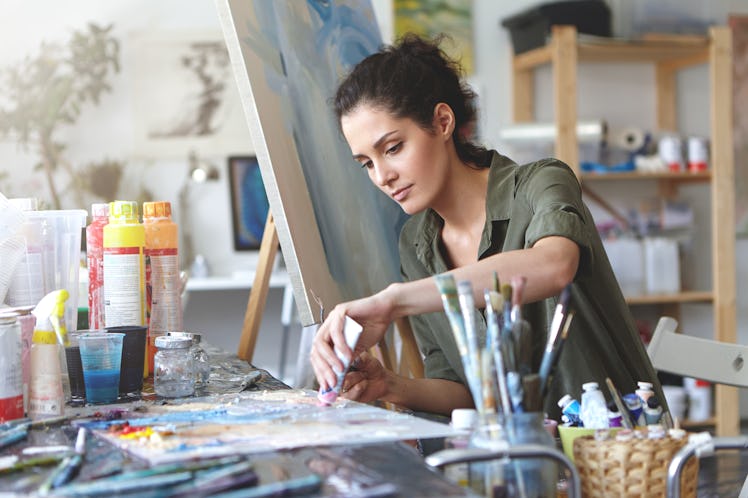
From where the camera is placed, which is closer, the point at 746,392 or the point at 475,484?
the point at 475,484

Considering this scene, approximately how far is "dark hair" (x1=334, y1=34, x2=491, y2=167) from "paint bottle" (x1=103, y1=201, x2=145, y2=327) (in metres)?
0.47

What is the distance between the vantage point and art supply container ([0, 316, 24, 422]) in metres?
1.22

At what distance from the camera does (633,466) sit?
1019mm

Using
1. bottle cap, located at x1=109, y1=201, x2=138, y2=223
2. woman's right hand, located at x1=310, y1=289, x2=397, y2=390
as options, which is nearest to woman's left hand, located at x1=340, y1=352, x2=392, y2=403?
woman's right hand, located at x1=310, y1=289, x2=397, y2=390

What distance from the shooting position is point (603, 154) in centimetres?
442

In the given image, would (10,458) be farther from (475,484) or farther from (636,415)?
(636,415)

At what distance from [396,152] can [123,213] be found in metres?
0.51

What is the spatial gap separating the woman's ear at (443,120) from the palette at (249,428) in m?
0.69

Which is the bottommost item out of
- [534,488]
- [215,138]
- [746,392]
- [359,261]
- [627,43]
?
[746,392]

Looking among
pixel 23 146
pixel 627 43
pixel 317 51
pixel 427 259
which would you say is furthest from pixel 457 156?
pixel 23 146

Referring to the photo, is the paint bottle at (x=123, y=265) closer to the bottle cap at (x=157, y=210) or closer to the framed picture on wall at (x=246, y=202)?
the bottle cap at (x=157, y=210)

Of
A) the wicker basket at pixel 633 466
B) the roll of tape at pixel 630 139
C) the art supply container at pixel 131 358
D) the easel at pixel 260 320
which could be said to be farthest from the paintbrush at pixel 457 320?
the roll of tape at pixel 630 139

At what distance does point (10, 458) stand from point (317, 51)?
1397 millimetres

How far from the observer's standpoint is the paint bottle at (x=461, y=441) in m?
0.99
